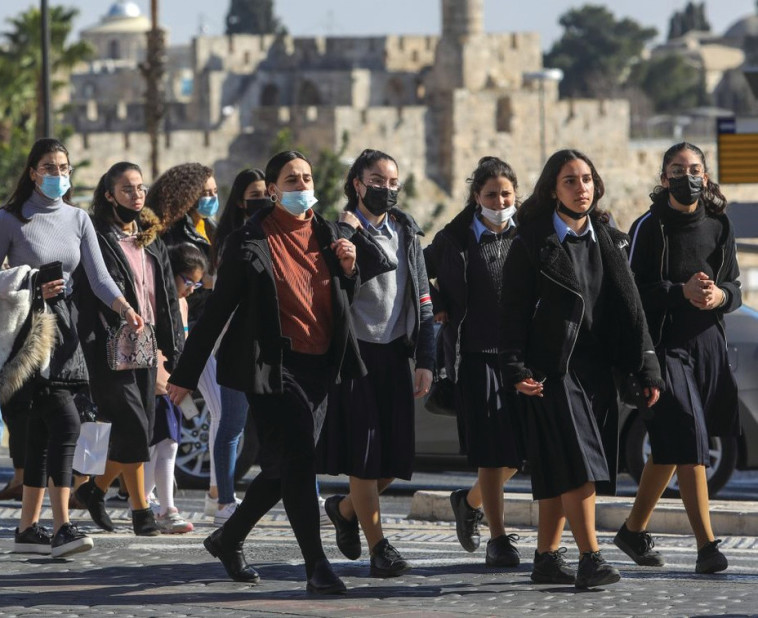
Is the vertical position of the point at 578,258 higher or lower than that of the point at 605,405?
higher

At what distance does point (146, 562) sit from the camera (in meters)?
8.67

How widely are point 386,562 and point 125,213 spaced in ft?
7.12

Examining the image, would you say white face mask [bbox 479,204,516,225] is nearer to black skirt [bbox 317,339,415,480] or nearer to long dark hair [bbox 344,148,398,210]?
long dark hair [bbox 344,148,398,210]

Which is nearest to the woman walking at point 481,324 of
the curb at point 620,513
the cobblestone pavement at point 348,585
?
the cobblestone pavement at point 348,585

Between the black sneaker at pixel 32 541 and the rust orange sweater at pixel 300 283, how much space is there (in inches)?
65.9

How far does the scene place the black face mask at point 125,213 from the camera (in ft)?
31.2

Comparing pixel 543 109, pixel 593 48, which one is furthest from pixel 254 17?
pixel 543 109

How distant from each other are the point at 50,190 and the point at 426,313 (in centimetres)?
163

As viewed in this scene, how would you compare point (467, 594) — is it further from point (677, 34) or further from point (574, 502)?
point (677, 34)

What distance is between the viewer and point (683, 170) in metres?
8.52

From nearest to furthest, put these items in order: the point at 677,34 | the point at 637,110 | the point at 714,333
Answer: the point at 714,333, the point at 637,110, the point at 677,34

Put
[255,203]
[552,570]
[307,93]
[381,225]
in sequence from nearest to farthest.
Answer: [552,570] → [381,225] → [255,203] → [307,93]

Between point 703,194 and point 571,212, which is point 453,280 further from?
point 703,194

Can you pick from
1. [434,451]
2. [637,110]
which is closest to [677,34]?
[637,110]
